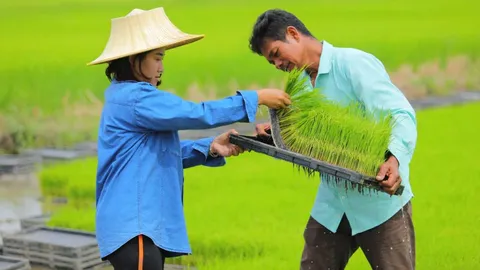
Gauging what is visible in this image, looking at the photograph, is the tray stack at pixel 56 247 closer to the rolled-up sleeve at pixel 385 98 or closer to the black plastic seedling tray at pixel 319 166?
the black plastic seedling tray at pixel 319 166

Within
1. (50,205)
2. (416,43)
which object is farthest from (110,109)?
(416,43)

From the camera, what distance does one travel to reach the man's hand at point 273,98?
8.91 ft

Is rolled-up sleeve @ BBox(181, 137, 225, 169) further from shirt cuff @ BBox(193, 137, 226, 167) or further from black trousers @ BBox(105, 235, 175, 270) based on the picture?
black trousers @ BBox(105, 235, 175, 270)

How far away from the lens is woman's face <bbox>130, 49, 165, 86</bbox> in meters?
2.81

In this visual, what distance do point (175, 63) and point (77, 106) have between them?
959mm

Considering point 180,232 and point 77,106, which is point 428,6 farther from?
point 180,232

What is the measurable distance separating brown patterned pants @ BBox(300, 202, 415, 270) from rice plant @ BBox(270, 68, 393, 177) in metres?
0.30

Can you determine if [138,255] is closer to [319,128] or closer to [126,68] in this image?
[126,68]

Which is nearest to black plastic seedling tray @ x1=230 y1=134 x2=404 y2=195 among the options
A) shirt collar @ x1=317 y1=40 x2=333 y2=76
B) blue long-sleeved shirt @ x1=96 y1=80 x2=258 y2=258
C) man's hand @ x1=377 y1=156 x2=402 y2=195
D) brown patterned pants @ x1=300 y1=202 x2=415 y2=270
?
man's hand @ x1=377 y1=156 x2=402 y2=195

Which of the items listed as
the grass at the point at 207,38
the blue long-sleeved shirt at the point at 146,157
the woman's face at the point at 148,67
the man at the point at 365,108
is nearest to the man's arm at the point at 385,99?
the man at the point at 365,108

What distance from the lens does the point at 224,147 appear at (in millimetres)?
2951

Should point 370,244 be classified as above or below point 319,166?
below

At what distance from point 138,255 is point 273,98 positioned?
64 centimetres

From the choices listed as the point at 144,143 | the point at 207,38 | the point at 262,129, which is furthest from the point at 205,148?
the point at 207,38
